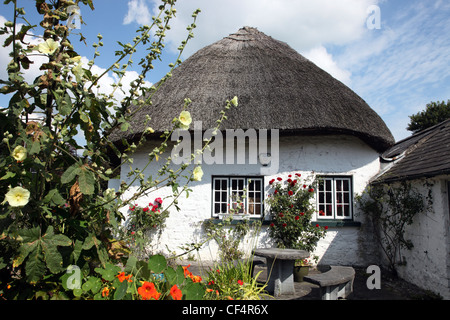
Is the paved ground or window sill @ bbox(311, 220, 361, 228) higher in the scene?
window sill @ bbox(311, 220, 361, 228)

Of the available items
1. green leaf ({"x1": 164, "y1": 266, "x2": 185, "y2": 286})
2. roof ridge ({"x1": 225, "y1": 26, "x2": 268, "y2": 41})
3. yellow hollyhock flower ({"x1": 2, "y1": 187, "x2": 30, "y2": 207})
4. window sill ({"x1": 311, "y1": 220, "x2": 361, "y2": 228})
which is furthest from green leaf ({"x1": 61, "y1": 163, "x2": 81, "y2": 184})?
roof ridge ({"x1": 225, "y1": 26, "x2": 268, "y2": 41})

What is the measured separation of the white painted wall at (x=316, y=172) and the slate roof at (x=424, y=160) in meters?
0.53

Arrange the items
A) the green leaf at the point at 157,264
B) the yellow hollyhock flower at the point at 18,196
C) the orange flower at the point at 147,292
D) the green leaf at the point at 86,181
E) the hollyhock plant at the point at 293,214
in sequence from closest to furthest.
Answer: the yellow hollyhock flower at the point at 18,196, the green leaf at the point at 86,181, the orange flower at the point at 147,292, the green leaf at the point at 157,264, the hollyhock plant at the point at 293,214

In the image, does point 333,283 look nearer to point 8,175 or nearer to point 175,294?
point 175,294

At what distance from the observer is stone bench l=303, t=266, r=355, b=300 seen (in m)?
3.74

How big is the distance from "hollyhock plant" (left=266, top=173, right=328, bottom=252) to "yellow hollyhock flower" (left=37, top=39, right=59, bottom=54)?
5183mm

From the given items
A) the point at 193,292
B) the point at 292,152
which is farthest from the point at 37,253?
the point at 292,152

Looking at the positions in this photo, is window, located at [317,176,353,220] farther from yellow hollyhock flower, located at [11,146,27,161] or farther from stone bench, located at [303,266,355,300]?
yellow hollyhock flower, located at [11,146,27,161]

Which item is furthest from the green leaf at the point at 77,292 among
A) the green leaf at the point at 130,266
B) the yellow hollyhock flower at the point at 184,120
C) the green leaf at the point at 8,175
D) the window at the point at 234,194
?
the window at the point at 234,194

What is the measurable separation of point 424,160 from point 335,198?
178 cm

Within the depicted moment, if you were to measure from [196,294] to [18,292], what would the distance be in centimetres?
78

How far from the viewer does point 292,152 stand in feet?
21.2

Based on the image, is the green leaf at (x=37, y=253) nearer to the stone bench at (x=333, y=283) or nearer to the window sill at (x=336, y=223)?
the stone bench at (x=333, y=283)

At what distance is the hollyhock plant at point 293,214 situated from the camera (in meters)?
5.96
